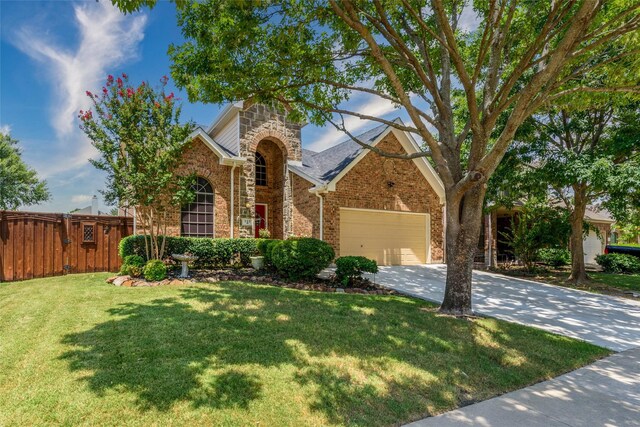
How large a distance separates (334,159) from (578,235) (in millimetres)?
10110

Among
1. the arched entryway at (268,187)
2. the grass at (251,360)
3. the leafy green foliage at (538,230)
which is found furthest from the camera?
the arched entryway at (268,187)

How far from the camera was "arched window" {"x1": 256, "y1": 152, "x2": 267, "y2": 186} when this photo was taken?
16.8m

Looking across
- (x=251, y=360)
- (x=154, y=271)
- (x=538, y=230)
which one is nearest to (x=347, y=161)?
(x=154, y=271)

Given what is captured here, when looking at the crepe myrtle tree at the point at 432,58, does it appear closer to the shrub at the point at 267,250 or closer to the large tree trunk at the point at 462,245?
the large tree trunk at the point at 462,245

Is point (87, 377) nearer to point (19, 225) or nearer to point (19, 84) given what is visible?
point (19, 225)

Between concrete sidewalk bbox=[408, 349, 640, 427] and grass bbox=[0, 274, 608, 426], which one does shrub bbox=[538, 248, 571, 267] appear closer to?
grass bbox=[0, 274, 608, 426]

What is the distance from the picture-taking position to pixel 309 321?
19.3 feet

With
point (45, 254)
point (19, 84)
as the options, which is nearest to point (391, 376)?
point (45, 254)

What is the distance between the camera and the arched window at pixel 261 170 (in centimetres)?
1678

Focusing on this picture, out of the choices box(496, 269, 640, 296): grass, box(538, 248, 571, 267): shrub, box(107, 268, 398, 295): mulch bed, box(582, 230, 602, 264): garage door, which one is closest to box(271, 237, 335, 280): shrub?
box(107, 268, 398, 295): mulch bed

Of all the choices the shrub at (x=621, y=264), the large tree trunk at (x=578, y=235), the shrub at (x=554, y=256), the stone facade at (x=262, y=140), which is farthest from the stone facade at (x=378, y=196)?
the shrub at (x=621, y=264)

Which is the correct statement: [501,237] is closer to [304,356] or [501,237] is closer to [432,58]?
[432,58]

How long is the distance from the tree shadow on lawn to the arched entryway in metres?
9.73

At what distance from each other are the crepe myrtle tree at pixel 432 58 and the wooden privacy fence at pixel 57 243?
21.4 feet
